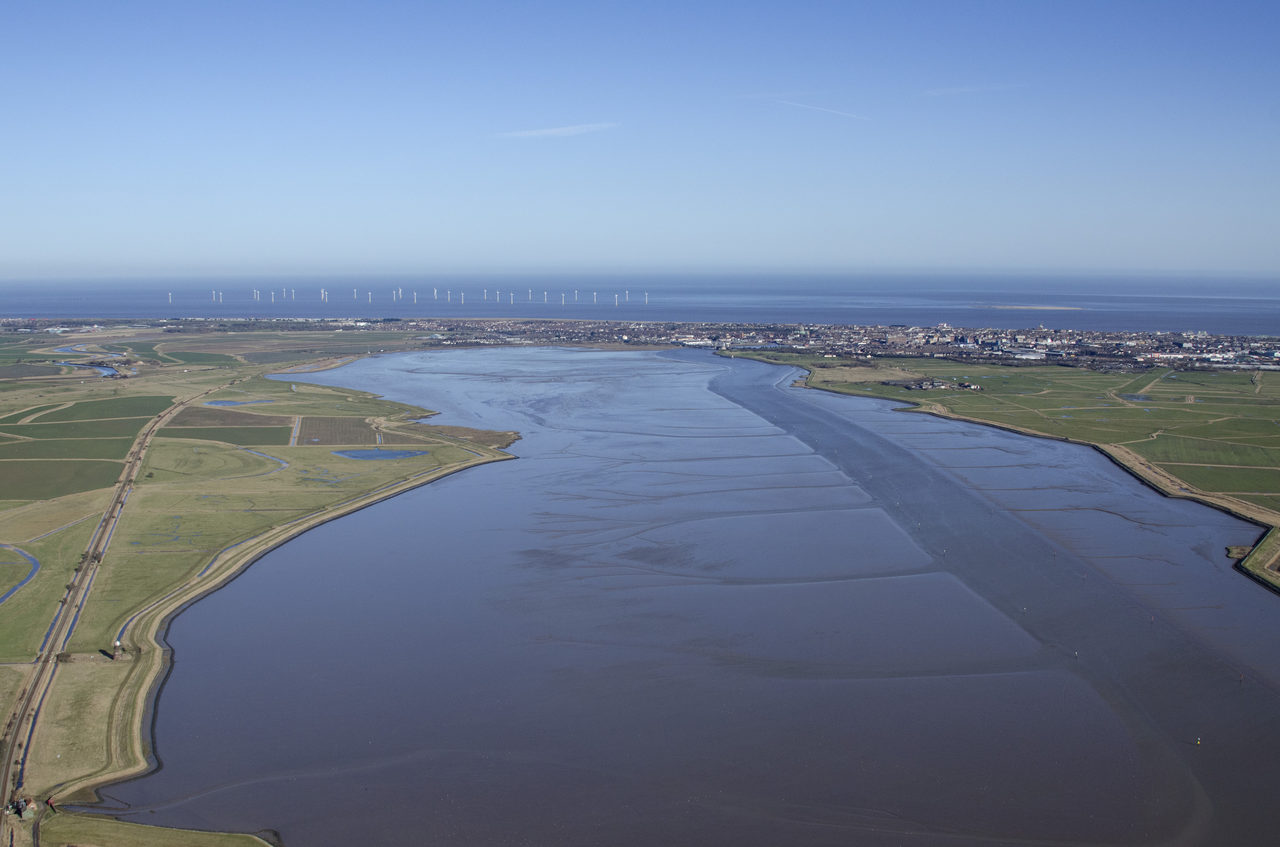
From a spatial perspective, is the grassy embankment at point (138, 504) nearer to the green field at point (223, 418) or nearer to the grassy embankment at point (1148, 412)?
the green field at point (223, 418)

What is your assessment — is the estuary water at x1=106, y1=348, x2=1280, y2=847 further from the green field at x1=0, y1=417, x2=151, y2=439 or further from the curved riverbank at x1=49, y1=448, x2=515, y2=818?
the green field at x1=0, y1=417, x2=151, y2=439

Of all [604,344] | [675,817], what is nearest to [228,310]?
[604,344]

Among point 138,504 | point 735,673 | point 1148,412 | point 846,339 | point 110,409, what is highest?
point 846,339

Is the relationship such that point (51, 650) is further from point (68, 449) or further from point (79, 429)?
point (79, 429)

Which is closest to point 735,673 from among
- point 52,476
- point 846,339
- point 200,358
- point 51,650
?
point 51,650

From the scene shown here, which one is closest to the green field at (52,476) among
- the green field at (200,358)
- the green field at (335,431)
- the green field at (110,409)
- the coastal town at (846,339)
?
the green field at (335,431)

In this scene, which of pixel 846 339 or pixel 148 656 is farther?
pixel 846 339

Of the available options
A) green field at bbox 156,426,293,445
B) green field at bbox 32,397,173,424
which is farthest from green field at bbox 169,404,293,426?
green field at bbox 32,397,173,424
